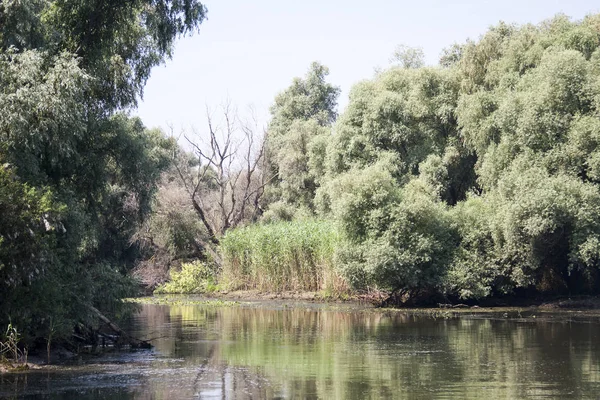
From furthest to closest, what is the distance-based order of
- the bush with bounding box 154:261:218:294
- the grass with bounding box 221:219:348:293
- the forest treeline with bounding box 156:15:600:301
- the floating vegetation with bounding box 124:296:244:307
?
the bush with bounding box 154:261:218:294 < the floating vegetation with bounding box 124:296:244:307 < the grass with bounding box 221:219:348:293 < the forest treeline with bounding box 156:15:600:301

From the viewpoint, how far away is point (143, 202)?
109 ft

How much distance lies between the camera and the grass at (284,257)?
165ft

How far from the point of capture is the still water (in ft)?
64.8

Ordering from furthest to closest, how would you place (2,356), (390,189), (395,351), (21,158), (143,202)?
(390,189) < (143,202) < (395,351) < (21,158) < (2,356)

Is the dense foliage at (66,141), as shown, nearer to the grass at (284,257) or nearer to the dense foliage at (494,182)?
the dense foliage at (494,182)

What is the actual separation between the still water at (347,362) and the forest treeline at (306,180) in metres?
3.44

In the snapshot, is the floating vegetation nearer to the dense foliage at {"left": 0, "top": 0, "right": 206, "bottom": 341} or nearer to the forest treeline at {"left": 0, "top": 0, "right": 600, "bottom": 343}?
the forest treeline at {"left": 0, "top": 0, "right": 600, "bottom": 343}

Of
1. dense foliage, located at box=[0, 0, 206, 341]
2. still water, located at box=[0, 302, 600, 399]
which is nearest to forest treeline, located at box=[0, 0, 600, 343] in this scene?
dense foliage, located at box=[0, 0, 206, 341]

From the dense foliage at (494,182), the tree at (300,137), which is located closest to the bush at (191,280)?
the tree at (300,137)

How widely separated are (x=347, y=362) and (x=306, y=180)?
145ft

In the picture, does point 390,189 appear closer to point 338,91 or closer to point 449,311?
point 449,311

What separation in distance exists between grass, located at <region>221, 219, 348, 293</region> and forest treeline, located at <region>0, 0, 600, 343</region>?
0.14m

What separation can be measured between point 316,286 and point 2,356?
30713 mm

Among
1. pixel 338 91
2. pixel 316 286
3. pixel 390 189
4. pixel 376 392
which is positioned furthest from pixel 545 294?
pixel 338 91
